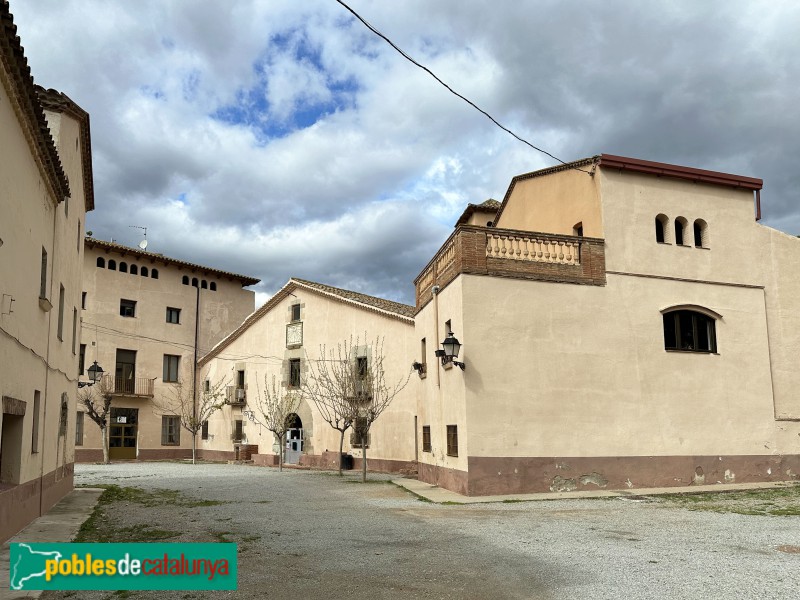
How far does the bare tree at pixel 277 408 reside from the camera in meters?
27.3

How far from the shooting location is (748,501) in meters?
12.9

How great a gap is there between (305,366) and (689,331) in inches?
681

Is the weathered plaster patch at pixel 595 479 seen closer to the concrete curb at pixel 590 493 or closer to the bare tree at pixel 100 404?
the concrete curb at pixel 590 493

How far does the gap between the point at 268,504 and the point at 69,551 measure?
8.18m

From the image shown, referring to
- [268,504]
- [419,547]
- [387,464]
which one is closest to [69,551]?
[419,547]

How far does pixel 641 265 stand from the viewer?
15.8 m

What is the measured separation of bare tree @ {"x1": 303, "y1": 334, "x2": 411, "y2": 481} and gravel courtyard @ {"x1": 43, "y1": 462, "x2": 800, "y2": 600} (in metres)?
8.15

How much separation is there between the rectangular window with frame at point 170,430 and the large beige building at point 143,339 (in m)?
0.05

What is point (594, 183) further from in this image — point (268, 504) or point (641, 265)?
point (268, 504)

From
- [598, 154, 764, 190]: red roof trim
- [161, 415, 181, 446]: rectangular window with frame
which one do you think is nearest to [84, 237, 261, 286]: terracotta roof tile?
[161, 415, 181, 446]: rectangular window with frame

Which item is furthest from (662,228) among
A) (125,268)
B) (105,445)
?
(125,268)

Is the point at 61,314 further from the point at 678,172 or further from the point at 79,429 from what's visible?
the point at 79,429

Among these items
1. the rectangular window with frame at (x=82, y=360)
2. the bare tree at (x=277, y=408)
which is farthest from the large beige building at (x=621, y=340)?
the rectangular window with frame at (x=82, y=360)

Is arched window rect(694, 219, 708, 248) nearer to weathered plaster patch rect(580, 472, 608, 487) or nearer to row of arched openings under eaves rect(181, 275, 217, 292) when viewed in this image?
weathered plaster patch rect(580, 472, 608, 487)
